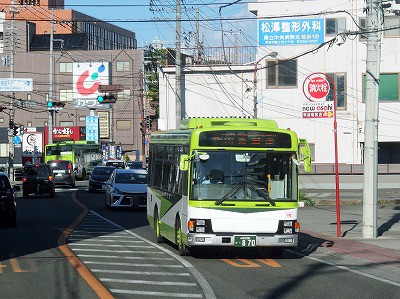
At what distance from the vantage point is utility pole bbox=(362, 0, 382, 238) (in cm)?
2250

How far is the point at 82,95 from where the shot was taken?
343ft

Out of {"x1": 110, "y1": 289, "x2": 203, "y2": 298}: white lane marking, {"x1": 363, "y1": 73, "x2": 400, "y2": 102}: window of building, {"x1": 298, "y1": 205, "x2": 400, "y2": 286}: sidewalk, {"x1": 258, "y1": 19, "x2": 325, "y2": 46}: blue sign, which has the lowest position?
{"x1": 298, "y1": 205, "x2": 400, "y2": 286}: sidewalk

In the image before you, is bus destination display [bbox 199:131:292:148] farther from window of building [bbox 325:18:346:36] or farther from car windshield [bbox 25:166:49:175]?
car windshield [bbox 25:166:49:175]

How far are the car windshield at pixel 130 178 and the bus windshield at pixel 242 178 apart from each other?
60.2 feet

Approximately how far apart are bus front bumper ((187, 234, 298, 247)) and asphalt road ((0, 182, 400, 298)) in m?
0.38

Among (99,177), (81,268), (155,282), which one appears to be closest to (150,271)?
(81,268)

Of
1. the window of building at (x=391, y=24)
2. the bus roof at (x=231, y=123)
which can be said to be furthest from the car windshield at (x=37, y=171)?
the bus roof at (x=231, y=123)

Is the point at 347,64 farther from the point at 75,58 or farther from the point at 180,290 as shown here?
the point at 75,58

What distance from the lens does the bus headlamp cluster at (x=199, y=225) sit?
17047 millimetres

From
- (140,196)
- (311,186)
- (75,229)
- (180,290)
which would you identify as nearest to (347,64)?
(311,186)

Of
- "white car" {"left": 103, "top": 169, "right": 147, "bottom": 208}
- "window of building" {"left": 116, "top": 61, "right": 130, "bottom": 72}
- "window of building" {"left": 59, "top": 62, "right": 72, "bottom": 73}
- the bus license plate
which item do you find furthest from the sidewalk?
"window of building" {"left": 59, "top": 62, "right": 72, "bottom": 73}

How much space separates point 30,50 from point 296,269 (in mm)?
99711

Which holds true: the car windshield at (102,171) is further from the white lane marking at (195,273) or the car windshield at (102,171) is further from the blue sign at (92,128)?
the blue sign at (92,128)

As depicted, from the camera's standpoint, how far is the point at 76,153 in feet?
247
